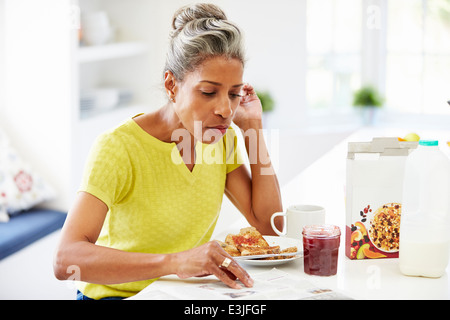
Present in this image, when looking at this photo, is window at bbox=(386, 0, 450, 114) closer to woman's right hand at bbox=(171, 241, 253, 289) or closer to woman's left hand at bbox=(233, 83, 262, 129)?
woman's left hand at bbox=(233, 83, 262, 129)

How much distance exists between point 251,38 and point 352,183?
2.81 meters

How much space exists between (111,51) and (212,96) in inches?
91.1

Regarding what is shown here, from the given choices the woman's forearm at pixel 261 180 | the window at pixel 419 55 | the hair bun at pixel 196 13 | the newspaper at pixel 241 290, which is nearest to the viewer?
the newspaper at pixel 241 290

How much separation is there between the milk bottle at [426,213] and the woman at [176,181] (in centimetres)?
35

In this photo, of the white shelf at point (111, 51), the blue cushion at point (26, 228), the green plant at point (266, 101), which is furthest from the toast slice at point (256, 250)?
the green plant at point (266, 101)

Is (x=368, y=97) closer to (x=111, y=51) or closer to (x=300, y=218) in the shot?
(x=111, y=51)

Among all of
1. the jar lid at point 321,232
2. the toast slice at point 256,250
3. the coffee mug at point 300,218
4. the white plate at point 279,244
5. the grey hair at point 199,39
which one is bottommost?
the white plate at point 279,244

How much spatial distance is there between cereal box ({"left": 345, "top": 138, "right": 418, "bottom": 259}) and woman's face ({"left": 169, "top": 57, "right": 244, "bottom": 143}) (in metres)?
0.29

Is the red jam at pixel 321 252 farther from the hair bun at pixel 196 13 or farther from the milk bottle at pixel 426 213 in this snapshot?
the hair bun at pixel 196 13

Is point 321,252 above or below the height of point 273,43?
below

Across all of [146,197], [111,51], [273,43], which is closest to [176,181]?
[146,197]

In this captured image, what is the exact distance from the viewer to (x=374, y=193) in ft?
4.47

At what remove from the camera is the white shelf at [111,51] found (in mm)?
3367
